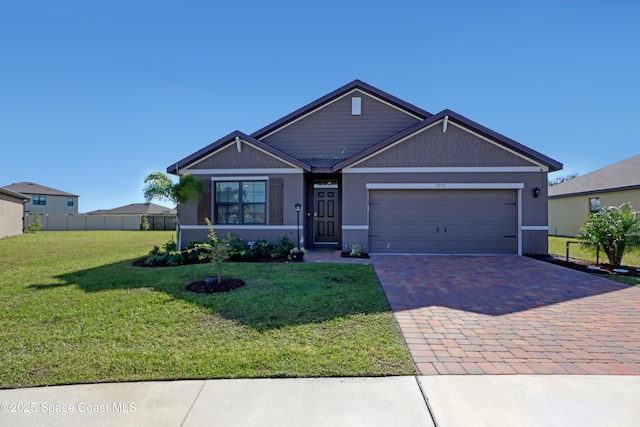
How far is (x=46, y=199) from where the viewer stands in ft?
129

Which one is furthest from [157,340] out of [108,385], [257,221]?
[257,221]

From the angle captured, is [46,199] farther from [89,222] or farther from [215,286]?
[215,286]

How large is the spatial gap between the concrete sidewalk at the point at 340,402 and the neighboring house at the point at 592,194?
18058mm

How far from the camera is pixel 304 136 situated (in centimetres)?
1205

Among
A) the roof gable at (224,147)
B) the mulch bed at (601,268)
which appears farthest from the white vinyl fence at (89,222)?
the mulch bed at (601,268)

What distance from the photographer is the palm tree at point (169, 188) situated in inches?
381

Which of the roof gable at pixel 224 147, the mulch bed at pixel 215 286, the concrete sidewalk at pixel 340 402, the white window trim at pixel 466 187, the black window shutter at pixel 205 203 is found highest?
the roof gable at pixel 224 147

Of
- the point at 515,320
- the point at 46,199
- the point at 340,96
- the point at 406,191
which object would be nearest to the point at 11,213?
the point at 340,96

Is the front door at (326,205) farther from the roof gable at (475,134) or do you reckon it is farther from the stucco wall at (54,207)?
the stucco wall at (54,207)

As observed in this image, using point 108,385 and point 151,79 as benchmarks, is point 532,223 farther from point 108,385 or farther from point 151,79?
point 151,79

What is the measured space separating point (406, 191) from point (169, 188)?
7.94m

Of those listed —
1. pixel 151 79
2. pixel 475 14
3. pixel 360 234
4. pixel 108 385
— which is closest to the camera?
pixel 108 385

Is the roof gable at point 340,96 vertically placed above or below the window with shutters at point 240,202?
above

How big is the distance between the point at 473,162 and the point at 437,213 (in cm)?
203
